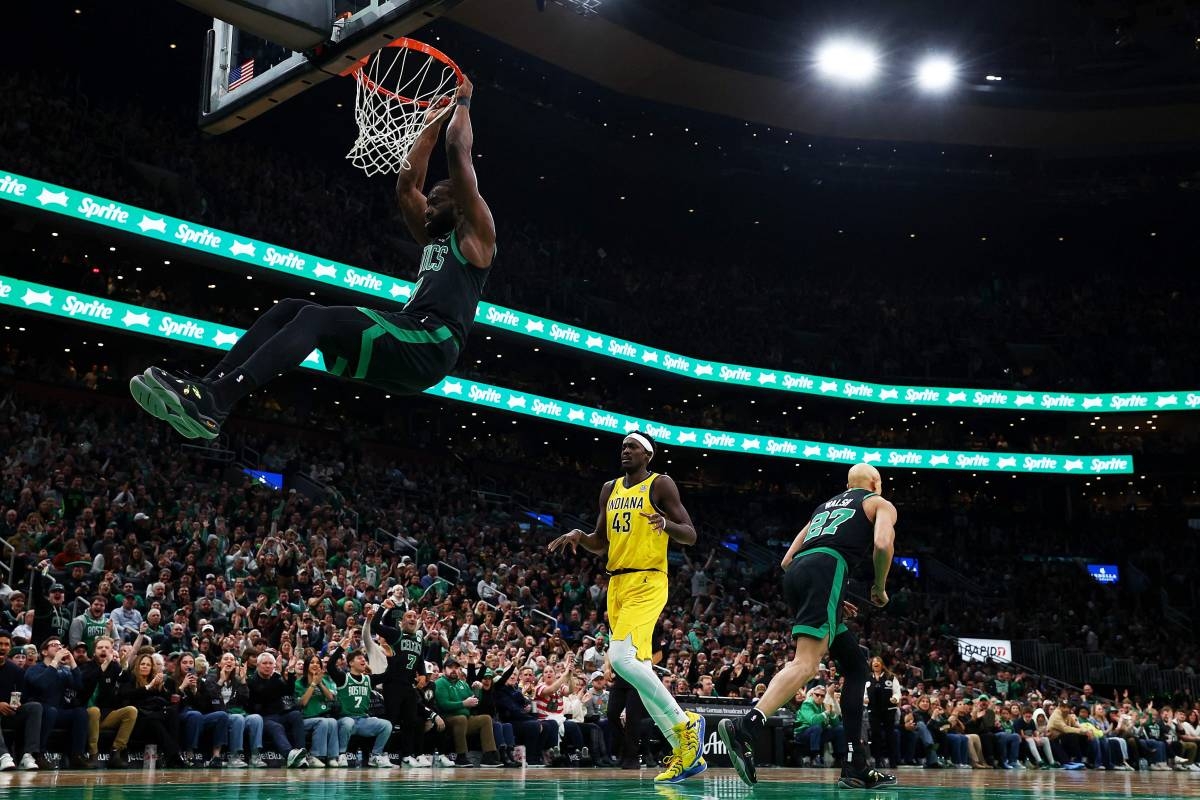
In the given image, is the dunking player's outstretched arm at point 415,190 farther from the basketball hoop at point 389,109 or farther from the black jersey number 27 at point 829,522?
the black jersey number 27 at point 829,522

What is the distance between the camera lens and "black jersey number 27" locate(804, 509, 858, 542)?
782cm

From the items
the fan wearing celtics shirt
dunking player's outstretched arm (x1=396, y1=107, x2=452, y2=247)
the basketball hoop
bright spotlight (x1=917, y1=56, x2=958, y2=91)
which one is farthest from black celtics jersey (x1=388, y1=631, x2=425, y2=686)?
bright spotlight (x1=917, y1=56, x2=958, y2=91)

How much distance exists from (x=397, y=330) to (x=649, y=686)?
3836 mm

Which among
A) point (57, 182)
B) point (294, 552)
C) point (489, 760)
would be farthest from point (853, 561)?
point (57, 182)

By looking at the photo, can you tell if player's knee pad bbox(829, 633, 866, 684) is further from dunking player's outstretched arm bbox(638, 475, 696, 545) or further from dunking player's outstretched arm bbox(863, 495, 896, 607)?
dunking player's outstretched arm bbox(638, 475, 696, 545)

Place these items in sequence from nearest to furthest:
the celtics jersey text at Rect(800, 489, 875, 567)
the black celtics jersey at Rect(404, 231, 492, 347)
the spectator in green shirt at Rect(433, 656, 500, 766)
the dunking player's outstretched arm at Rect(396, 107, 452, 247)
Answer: the black celtics jersey at Rect(404, 231, 492, 347), the dunking player's outstretched arm at Rect(396, 107, 452, 247), the celtics jersey text at Rect(800, 489, 875, 567), the spectator in green shirt at Rect(433, 656, 500, 766)

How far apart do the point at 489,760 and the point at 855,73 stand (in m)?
29.5

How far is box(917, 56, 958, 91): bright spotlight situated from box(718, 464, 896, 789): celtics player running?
108 feet

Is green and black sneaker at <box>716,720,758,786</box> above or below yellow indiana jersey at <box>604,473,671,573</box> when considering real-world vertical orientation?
below

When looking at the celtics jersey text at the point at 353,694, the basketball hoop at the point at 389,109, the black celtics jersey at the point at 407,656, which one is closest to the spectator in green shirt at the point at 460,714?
the black celtics jersey at the point at 407,656

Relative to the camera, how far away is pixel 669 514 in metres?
8.16

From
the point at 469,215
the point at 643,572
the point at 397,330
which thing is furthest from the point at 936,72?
the point at 397,330

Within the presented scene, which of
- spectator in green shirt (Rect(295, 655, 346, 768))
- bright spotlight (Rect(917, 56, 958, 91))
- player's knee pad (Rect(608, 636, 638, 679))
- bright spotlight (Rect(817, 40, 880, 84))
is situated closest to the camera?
player's knee pad (Rect(608, 636, 638, 679))

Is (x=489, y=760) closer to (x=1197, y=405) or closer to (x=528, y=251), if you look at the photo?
(x=528, y=251)
